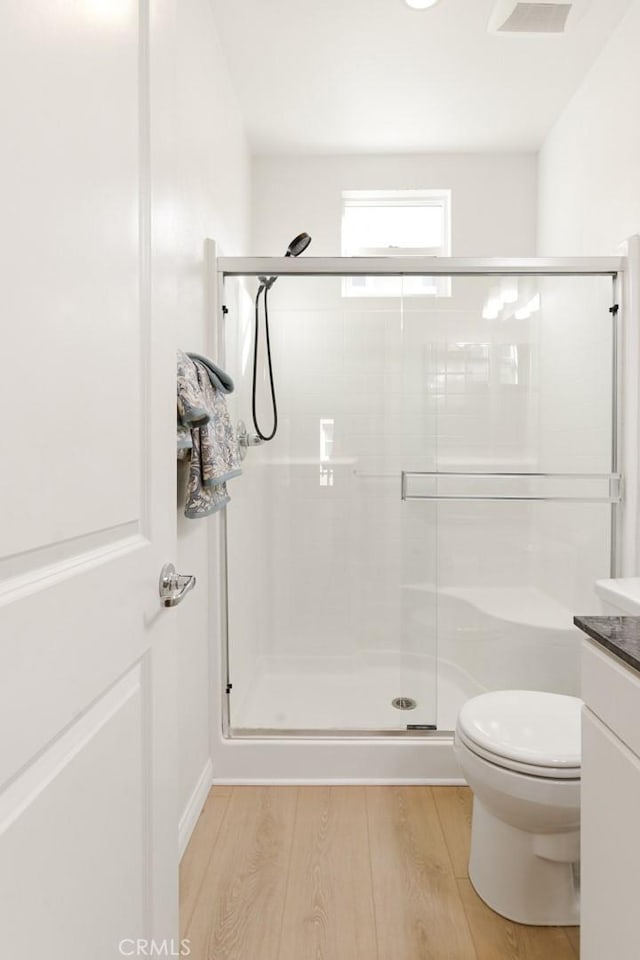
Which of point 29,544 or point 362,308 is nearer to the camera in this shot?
point 29,544

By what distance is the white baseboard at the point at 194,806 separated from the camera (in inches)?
64.8

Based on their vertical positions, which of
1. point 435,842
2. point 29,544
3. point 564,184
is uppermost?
point 564,184

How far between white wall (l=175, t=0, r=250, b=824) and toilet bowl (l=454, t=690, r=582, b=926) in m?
0.82

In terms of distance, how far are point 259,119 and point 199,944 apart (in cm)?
302

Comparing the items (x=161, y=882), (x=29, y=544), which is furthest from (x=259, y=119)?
(x=161, y=882)

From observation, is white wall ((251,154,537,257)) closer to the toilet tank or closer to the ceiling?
the ceiling

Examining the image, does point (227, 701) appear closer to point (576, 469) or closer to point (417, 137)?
point (576, 469)

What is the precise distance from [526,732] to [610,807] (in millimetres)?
560

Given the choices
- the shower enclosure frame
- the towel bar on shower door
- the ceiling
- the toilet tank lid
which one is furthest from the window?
the toilet tank lid

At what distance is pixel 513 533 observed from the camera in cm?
229

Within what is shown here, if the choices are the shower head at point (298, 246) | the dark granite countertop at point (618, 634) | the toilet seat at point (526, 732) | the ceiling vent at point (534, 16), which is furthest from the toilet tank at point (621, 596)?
the ceiling vent at point (534, 16)

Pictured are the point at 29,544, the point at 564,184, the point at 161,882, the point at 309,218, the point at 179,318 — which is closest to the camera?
the point at 29,544

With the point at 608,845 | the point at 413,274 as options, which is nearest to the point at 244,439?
the point at 413,274

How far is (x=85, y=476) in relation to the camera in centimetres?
72
